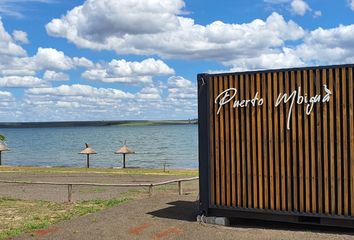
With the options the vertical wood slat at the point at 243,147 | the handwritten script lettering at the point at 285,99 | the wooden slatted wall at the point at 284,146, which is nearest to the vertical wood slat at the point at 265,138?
the wooden slatted wall at the point at 284,146

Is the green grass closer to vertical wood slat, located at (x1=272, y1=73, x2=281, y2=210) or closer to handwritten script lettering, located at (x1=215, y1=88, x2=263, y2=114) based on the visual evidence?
handwritten script lettering, located at (x1=215, y1=88, x2=263, y2=114)

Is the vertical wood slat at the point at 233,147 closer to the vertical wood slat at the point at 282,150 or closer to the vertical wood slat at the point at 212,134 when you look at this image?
the vertical wood slat at the point at 212,134

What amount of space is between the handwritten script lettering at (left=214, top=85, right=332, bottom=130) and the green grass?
16.9 ft

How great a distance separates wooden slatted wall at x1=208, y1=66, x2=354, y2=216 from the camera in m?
10.2

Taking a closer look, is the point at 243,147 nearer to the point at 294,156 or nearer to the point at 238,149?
the point at 238,149

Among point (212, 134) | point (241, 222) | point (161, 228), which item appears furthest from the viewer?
point (241, 222)

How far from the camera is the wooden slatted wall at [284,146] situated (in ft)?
33.5

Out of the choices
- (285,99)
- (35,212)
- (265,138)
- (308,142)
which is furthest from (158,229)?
(35,212)

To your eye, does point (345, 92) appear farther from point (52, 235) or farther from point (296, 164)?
point (52, 235)

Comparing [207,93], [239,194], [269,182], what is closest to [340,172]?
[269,182]

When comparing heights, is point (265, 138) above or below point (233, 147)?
above

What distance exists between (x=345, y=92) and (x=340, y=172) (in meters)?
1.60

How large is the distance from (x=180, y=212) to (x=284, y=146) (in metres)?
3.91

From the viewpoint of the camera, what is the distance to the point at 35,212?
14.5 m
